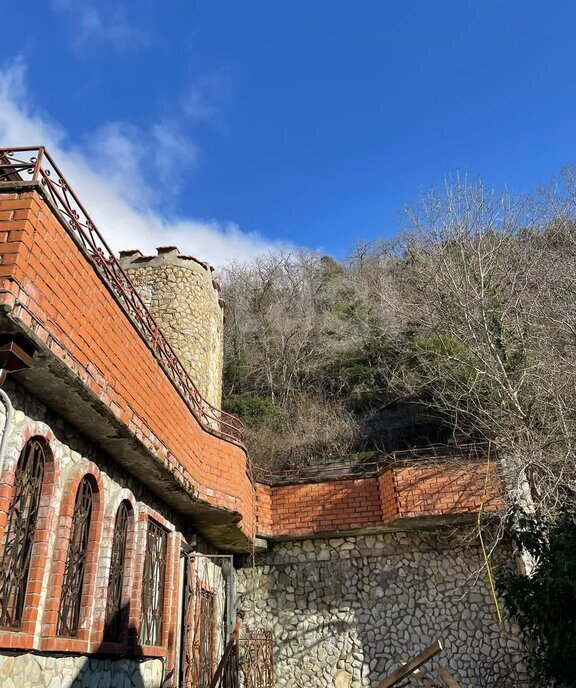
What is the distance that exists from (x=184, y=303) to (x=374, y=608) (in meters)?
7.78

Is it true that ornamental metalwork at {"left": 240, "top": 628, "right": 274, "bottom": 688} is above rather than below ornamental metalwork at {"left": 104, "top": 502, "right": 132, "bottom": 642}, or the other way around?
below

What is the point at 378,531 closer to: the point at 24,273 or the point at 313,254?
the point at 24,273

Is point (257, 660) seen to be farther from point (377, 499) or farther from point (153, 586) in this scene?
point (153, 586)

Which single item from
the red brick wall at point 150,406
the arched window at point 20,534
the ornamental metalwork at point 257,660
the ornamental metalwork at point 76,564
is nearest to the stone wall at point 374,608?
the ornamental metalwork at point 257,660

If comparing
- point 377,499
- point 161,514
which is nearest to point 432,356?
point 377,499

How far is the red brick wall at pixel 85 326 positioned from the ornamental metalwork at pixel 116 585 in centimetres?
97

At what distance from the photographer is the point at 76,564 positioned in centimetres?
586

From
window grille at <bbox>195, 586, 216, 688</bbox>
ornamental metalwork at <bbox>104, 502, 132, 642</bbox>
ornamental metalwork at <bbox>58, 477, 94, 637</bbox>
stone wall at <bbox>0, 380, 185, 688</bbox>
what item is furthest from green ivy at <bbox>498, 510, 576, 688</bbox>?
ornamental metalwork at <bbox>58, 477, 94, 637</bbox>

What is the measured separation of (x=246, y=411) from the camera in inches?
781

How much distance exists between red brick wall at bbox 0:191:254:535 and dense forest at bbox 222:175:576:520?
6128mm

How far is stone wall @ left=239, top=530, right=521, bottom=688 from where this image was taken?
1054cm

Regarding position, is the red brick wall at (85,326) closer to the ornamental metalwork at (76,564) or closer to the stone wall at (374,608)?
the ornamental metalwork at (76,564)

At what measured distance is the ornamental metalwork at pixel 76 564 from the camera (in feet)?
18.3

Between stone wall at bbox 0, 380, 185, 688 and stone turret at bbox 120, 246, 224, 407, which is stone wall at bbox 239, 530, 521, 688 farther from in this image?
stone turret at bbox 120, 246, 224, 407
